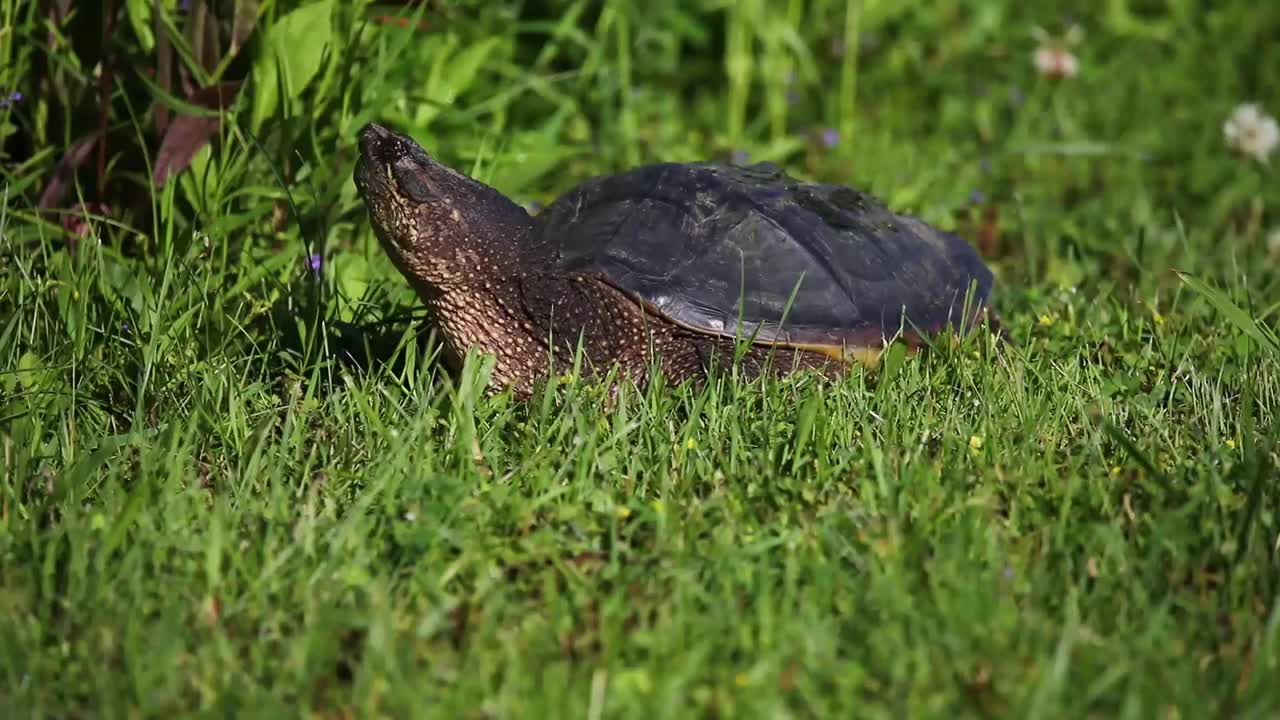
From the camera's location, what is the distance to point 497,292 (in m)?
3.15

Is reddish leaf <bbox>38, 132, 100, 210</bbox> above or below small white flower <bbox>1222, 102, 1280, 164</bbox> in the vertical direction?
below

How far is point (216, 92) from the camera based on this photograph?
345cm

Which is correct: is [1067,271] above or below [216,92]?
below

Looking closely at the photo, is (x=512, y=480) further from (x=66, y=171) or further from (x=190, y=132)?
(x=66, y=171)

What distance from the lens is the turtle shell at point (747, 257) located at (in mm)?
3148

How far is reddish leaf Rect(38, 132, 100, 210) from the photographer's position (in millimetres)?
3482

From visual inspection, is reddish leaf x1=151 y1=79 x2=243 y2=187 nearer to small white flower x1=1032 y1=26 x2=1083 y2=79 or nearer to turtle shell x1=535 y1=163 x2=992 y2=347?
turtle shell x1=535 y1=163 x2=992 y2=347

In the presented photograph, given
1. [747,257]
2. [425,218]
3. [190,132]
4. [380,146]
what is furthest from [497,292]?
[190,132]

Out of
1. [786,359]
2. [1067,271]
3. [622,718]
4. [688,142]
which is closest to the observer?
[622,718]

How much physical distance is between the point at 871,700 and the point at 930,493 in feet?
1.82

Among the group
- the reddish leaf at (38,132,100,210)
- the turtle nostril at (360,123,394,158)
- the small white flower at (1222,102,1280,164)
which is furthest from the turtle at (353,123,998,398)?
the small white flower at (1222,102,1280,164)

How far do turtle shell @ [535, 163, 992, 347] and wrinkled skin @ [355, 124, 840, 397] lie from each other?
0.19 ft

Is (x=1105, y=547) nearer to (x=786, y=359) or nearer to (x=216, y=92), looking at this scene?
(x=786, y=359)

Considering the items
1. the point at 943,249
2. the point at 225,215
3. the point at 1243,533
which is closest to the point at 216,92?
the point at 225,215
